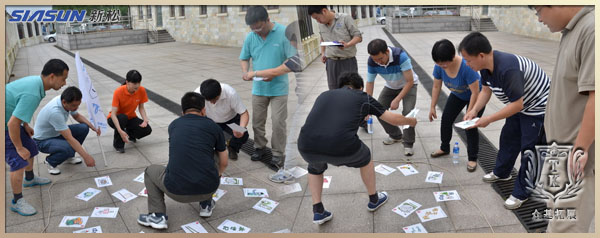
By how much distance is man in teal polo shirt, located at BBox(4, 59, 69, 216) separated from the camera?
277cm

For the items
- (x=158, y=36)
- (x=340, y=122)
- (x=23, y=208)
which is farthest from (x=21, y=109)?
(x=158, y=36)

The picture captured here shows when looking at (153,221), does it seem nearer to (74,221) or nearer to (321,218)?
(74,221)

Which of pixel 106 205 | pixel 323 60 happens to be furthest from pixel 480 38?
pixel 106 205

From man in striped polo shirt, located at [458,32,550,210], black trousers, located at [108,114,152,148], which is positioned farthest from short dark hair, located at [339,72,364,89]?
black trousers, located at [108,114,152,148]

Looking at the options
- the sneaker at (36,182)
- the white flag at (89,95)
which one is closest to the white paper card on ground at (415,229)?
the white flag at (89,95)

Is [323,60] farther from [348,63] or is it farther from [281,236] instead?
[281,236]

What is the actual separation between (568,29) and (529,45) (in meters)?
8.36

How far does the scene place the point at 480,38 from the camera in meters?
2.52

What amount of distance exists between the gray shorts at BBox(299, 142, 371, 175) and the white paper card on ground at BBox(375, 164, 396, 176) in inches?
35.5

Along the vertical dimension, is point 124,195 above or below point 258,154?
below

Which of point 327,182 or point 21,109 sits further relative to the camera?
point 327,182

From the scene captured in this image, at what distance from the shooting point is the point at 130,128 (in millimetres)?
4668

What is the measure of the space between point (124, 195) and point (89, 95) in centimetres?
100

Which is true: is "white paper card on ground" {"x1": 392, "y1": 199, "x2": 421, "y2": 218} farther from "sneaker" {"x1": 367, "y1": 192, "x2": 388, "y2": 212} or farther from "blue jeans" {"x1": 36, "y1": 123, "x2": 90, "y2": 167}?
"blue jeans" {"x1": 36, "y1": 123, "x2": 90, "y2": 167}
